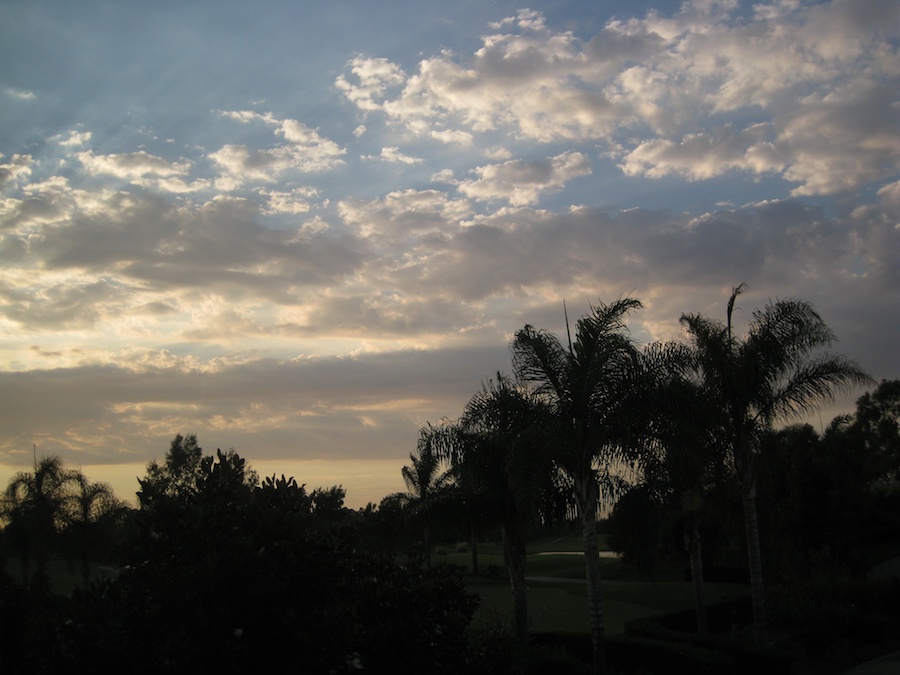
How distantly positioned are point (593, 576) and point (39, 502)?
28.2 metres

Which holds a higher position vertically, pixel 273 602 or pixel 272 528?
pixel 272 528

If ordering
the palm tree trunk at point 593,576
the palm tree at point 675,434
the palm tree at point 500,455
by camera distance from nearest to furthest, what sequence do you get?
the palm tree trunk at point 593,576 < the palm tree at point 675,434 < the palm tree at point 500,455

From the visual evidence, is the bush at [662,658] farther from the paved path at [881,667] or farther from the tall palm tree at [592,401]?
the paved path at [881,667]

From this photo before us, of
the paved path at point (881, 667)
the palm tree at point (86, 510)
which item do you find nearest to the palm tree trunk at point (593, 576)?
the paved path at point (881, 667)

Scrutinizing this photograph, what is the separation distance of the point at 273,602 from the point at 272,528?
2.12 feet

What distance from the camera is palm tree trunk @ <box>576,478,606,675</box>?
48.1ft

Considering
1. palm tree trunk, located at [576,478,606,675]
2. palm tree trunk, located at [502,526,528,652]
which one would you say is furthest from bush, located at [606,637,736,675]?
palm tree trunk, located at [502,526,528,652]

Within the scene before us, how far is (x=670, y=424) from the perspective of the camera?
15.6m

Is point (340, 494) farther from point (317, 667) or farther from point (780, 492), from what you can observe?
point (317, 667)

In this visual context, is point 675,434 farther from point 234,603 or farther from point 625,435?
point 234,603

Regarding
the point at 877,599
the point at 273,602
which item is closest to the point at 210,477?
the point at 273,602

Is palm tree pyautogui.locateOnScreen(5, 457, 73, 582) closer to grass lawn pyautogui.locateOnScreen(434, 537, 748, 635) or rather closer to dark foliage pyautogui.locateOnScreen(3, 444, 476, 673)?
grass lawn pyautogui.locateOnScreen(434, 537, 748, 635)

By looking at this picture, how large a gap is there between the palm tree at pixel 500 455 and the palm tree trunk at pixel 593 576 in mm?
1271

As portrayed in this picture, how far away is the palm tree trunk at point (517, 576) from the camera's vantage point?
1833cm
